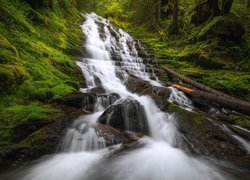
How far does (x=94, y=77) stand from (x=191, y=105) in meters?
4.64

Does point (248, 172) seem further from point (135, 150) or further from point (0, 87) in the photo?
point (0, 87)

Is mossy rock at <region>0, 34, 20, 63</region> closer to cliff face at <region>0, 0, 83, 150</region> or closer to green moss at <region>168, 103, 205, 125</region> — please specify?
cliff face at <region>0, 0, 83, 150</region>

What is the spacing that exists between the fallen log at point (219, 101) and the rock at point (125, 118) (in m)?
2.82

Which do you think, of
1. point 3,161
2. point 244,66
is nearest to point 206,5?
point 244,66

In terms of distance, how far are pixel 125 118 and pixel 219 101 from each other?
344 cm

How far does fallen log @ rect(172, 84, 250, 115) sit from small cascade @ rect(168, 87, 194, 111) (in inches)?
8.0

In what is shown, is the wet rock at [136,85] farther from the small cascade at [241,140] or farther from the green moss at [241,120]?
the small cascade at [241,140]

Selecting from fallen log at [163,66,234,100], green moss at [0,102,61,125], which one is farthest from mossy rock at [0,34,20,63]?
fallen log at [163,66,234,100]

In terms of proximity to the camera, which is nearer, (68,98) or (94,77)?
(68,98)

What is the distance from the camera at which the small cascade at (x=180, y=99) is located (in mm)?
8367

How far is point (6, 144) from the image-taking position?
4.54 metres

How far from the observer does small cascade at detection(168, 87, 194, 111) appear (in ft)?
27.5

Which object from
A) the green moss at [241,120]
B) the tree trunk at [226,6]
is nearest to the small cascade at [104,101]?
the green moss at [241,120]

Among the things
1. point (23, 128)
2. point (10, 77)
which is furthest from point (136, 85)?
point (23, 128)
